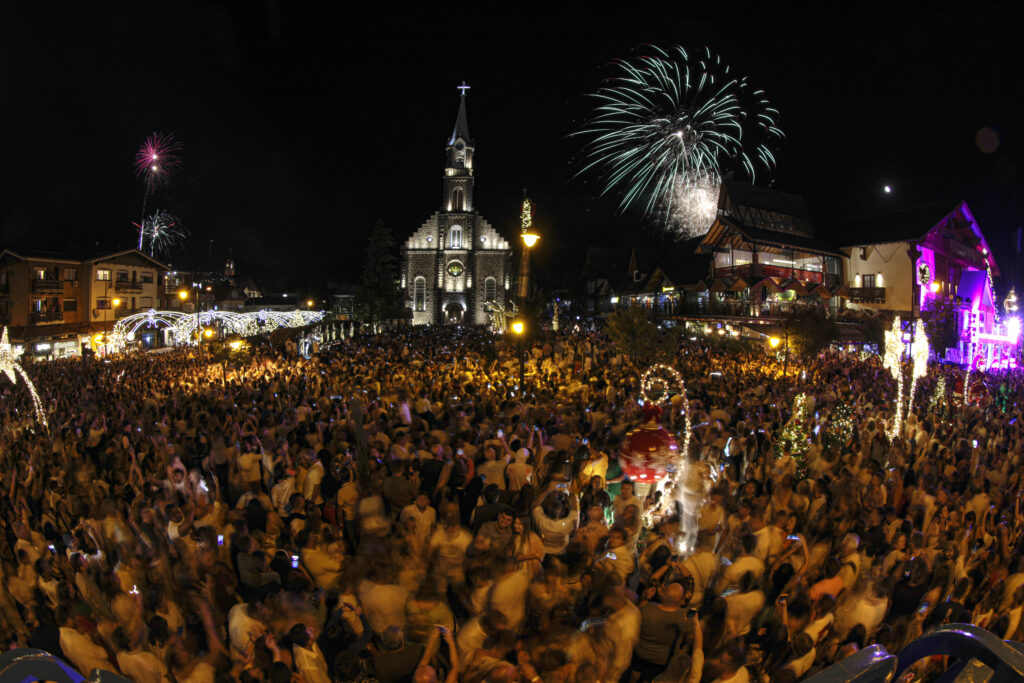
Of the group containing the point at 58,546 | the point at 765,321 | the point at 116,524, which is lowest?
the point at 58,546

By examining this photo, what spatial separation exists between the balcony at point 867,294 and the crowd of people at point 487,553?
26.9 meters

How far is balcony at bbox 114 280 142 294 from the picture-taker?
36844mm

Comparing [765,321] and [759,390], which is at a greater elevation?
[765,321]

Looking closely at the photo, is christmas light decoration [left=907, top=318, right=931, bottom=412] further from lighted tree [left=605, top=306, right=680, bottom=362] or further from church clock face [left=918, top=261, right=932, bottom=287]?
church clock face [left=918, top=261, right=932, bottom=287]

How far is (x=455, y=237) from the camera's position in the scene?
196 feet

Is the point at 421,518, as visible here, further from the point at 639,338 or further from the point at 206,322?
the point at 206,322

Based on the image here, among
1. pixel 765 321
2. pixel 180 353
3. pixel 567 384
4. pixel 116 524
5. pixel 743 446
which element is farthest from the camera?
pixel 765 321

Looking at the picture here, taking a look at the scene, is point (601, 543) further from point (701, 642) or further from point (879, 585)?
point (879, 585)

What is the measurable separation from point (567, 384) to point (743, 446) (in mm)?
6626

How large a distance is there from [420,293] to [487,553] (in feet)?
185

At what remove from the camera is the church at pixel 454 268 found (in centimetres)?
5850

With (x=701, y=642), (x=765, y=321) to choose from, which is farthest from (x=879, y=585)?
(x=765, y=321)

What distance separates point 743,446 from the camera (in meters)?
7.59

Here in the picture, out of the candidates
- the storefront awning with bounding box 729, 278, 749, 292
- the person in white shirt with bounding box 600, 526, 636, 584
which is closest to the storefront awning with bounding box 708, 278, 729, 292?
the storefront awning with bounding box 729, 278, 749, 292
